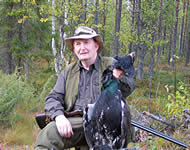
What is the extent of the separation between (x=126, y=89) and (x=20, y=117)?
3.88 meters

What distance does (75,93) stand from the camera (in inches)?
91.9

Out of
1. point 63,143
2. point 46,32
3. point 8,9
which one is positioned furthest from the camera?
point 46,32

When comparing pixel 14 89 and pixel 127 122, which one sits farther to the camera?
pixel 14 89

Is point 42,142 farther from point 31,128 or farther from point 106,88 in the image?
point 31,128

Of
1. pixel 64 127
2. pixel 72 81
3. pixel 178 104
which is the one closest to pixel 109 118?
pixel 64 127

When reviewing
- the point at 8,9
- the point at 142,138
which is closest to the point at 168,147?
the point at 142,138

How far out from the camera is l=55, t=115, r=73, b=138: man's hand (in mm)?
1979

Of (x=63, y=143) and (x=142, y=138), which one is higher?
(x=63, y=143)

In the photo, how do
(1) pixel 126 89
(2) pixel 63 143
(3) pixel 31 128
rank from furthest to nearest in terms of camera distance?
(3) pixel 31 128 < (2) pixel 63 143 < (1) pixel 126 89

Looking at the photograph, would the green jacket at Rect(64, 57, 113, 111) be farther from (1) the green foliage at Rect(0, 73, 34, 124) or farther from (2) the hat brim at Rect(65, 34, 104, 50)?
(1) the green foliage at Rect(0, 73, 34, 124)

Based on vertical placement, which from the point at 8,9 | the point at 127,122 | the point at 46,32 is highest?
the point at 8,9

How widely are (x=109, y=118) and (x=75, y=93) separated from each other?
32.9 inches

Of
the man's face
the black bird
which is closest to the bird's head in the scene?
the black bird

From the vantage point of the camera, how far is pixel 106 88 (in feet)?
5.12
